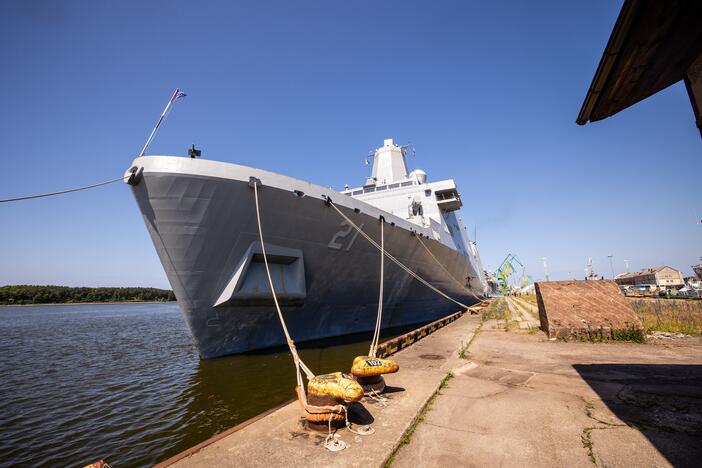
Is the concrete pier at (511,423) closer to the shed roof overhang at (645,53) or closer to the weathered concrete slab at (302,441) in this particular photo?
the weathered concrete slab at (302,441)

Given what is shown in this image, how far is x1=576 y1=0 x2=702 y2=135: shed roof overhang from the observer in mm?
2080

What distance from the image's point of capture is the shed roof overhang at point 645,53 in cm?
208

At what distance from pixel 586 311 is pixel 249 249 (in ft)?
29.2

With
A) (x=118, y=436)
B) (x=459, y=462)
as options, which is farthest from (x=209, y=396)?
(x=459, y=462)

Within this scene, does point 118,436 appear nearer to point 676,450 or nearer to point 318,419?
point 318,419

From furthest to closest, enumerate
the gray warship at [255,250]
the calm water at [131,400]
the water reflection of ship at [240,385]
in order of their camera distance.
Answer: the gray warship at [255,250]
the water reflection of ship at [240,385]
the calm water at [131,400]

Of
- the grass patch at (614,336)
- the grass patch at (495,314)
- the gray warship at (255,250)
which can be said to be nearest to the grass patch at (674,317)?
the grass patch at (614,336)

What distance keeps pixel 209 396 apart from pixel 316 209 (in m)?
4.91

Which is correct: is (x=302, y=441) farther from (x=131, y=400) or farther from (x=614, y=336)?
(x=614, y=336)

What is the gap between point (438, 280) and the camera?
16.7 m

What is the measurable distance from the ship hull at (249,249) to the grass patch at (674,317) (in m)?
8.44

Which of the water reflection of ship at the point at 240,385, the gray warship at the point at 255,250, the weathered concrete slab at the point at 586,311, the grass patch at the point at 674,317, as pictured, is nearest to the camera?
the water reflection of ship at the point at 240,385

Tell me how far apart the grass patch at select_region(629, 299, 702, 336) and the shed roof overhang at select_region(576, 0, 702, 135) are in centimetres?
894

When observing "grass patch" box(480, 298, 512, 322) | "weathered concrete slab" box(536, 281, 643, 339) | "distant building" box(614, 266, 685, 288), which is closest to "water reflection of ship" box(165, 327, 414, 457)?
"weathered concrete slab" box(536, 281, 643, 339)
